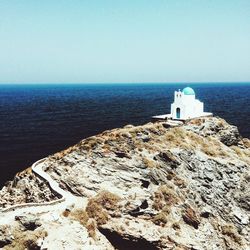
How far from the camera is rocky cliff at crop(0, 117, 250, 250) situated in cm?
4269

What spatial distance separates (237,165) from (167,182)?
14.8 meters

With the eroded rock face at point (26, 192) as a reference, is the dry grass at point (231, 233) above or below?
below

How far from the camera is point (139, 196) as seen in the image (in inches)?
1976

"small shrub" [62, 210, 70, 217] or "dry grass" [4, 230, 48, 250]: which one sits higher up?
"small shrub" [62, 210, 70, 217]

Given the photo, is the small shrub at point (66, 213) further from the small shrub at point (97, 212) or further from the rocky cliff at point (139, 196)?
the small shrub at point (97, 212)

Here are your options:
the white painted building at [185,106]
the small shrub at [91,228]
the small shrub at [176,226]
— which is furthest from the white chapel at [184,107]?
the small shrub at [91,228]

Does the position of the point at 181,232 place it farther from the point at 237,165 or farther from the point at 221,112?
the point at 221,112

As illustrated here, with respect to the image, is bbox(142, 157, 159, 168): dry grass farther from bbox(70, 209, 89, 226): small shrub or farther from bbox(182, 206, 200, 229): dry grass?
bbox(70, 209, 89, 226): small shrub

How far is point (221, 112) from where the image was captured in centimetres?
16850

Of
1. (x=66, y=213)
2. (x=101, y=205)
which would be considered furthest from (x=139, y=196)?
(x=66, y=213)

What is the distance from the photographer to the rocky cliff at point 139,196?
140 feet

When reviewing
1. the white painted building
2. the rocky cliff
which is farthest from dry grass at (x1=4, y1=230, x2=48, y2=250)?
the white painted building

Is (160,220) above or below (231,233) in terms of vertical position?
above

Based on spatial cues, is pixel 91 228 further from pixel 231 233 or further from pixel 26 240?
pixel 231 233
